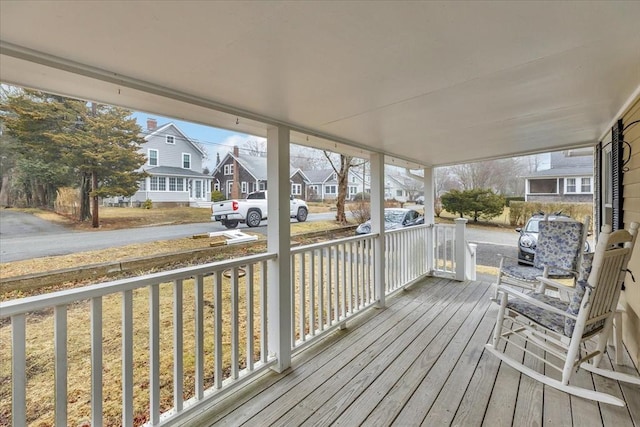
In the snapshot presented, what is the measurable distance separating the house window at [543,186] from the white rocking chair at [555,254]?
1890 mm

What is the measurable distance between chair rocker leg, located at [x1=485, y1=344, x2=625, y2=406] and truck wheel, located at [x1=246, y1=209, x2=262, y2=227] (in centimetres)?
227

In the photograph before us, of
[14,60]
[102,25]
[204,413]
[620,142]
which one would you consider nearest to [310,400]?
[204,413]

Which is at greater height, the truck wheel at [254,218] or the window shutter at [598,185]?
the window shutter at [598,185]

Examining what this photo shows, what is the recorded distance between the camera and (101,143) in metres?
1.69

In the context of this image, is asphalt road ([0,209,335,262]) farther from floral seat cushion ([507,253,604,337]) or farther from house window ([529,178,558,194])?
house window ([529,178,558,194])

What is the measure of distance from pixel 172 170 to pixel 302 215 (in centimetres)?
151

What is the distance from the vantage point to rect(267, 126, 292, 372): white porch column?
87.0 inches

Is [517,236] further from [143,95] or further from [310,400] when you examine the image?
[143,95]

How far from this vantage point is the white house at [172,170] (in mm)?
1837

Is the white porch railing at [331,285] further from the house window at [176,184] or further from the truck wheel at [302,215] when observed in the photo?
the house window at [176,184]

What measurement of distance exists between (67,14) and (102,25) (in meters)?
0.09

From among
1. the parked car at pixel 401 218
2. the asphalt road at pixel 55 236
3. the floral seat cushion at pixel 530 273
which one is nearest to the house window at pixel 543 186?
the parked car at pixel 401 218

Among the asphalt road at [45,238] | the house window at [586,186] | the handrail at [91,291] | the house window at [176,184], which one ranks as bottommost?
the handrail at [91,291]

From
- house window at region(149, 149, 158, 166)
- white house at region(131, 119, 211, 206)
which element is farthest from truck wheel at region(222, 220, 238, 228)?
house window at region(149, 149, 158, 166)
